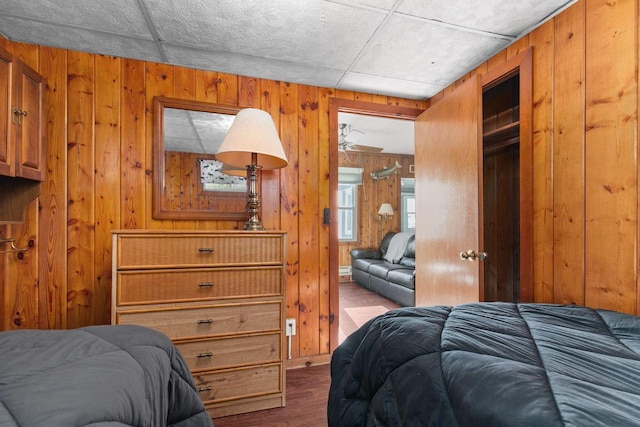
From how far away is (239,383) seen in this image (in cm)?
169

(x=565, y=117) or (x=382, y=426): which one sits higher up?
(x=565, y=117)

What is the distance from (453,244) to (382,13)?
59.8 inches

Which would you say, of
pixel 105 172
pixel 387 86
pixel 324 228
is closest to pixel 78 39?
pixel 105 172

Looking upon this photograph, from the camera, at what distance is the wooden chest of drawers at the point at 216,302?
61.8 inches

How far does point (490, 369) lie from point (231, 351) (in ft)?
4.80

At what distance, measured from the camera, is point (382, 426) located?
81 centimetres

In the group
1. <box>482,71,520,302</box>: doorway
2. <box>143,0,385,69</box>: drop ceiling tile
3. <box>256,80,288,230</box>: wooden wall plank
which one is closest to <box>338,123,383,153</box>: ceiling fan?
<box>256,80,288,230</box>: wooden wall plank

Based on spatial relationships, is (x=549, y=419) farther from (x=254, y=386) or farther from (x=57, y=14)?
(x=57, y=14)

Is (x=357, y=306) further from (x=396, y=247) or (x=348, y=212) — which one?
(x=348, y=212)

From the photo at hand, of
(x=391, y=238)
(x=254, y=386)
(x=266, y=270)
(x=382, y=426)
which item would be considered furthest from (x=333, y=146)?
(x=391, y=238)

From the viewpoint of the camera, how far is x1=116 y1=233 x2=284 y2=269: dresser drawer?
1.57 m

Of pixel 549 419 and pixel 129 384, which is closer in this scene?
pixel 549 419

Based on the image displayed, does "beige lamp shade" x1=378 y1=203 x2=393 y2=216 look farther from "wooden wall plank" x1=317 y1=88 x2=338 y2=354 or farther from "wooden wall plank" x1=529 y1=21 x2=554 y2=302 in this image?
"wooden wall plank" x1=529 y1=21 x2=554 y2=302

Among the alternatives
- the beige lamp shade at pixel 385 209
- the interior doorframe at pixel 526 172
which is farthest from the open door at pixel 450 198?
the beige lamp shade at pixel 385 209
